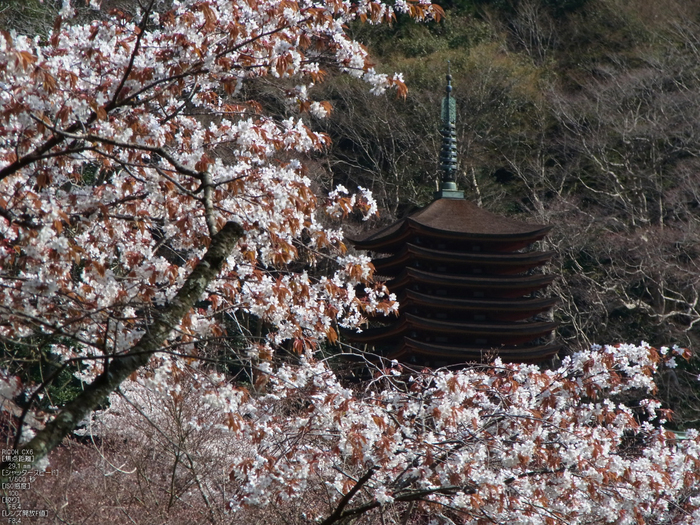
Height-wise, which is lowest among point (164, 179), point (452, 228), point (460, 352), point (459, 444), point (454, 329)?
point (460, 352)

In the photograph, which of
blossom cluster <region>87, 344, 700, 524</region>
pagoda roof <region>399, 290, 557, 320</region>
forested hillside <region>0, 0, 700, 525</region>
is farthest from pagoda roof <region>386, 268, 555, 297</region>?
blossom cluster <region>87, 344, 700, 524</region>

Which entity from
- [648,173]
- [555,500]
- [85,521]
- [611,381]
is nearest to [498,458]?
[555,500]

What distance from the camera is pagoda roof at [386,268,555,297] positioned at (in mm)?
16016

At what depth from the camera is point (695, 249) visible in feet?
66.1

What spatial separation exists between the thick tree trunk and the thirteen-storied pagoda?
11.9 m

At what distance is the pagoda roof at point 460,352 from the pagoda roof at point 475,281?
1081mm

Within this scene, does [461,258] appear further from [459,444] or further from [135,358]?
[135,358]

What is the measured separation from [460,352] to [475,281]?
1.39 meters

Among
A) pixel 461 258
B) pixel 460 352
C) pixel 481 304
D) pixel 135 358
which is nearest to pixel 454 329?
pixel 460 352

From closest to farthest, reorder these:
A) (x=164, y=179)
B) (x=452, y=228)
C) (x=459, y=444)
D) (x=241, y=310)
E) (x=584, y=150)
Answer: (x=164, y=179)
(x=459, y=444)
(x=241, y=310)
(x=452, y=228)
(x=584, y=150)

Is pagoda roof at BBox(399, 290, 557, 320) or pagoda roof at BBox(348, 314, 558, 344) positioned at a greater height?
pagoda roof at BBox(399, 290, 557, 320)

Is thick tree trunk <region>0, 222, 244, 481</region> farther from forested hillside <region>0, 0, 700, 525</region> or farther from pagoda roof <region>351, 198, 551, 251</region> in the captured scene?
pagoda roof <region>351, 198, 551, 251</region>

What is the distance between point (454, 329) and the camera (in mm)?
16125

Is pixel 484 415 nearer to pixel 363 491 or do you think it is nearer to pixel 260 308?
pixel 363 491
